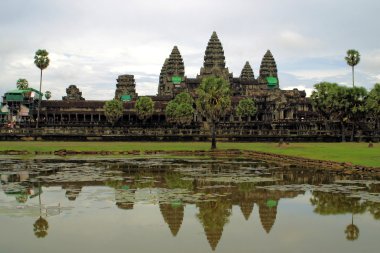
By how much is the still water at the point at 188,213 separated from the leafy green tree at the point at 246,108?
104 metres

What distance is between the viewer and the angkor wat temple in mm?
86188

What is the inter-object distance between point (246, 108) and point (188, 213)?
119 metres

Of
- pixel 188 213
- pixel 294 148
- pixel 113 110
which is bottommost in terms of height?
pixel 188 213

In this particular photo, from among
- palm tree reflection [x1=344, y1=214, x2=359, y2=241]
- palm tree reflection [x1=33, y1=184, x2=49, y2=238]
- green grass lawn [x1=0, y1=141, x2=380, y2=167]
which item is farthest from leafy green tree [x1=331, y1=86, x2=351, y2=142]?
palm tree reflection [x1=33, y1=184, x2=49, y2=238]

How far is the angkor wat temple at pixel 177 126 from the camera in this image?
86.2m

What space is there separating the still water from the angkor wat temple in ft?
181

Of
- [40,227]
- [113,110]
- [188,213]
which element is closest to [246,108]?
[113,110]

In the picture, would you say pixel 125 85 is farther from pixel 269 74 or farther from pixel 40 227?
pixel 40 227

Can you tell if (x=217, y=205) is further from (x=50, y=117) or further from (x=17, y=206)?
(x=50, y=117)

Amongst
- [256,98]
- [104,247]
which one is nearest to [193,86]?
[256,98]

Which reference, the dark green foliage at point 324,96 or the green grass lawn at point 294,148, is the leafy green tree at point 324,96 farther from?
the green grass lawn at point 294,148

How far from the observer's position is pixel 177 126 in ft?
423

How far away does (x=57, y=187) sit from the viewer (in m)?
26.6

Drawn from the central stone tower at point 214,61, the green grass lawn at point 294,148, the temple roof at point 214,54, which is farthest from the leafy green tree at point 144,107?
the green grass lawn at point 294,148
